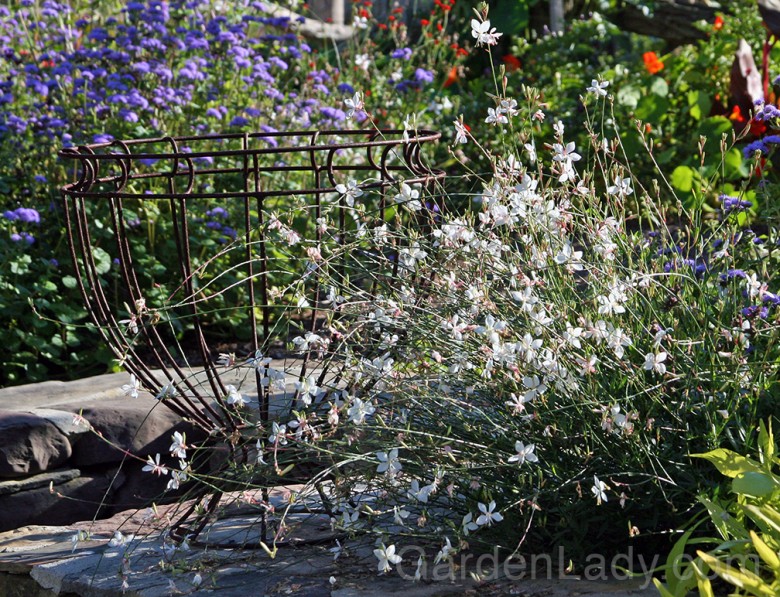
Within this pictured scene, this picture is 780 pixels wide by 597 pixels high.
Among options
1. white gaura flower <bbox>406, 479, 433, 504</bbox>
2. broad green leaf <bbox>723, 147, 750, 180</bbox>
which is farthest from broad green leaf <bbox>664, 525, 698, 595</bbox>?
broad green leaf <bbox>723, 147, 750, 180</bbox>

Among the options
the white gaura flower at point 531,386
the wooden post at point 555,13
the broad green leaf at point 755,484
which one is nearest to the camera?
the broad green leaf at point 755,484

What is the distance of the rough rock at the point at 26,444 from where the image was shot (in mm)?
2969

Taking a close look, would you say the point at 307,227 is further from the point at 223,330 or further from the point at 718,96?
the point at 718,96

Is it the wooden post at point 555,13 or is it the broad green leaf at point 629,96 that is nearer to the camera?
the broad green leaf at point 629,96

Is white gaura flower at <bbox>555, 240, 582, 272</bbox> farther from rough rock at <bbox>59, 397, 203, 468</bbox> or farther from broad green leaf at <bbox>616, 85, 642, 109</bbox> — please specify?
broad green leaf at <bbox>616, 85, 642, 109</bbox>

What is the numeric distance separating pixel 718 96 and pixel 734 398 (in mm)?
3853


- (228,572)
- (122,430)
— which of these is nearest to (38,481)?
(122,430)

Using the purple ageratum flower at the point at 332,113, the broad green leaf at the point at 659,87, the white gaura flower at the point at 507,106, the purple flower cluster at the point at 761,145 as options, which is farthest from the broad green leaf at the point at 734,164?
the white gaura flower at the point at 507,106

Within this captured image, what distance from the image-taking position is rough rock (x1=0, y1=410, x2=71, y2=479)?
297cm

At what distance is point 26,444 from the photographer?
2.99 meters

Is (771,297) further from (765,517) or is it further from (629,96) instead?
(629,96)

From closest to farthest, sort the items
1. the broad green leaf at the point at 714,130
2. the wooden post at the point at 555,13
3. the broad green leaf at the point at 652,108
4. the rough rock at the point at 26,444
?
the rough rock at the point at 26,444, the broad green leaf at the point at 714,130, the broad green leaf at the point at 652,108, the wooden post at the point at 555,13

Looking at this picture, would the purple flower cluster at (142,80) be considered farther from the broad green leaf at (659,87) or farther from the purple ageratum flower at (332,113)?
the broad green leaf at (659,87)

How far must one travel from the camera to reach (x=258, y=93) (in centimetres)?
498
